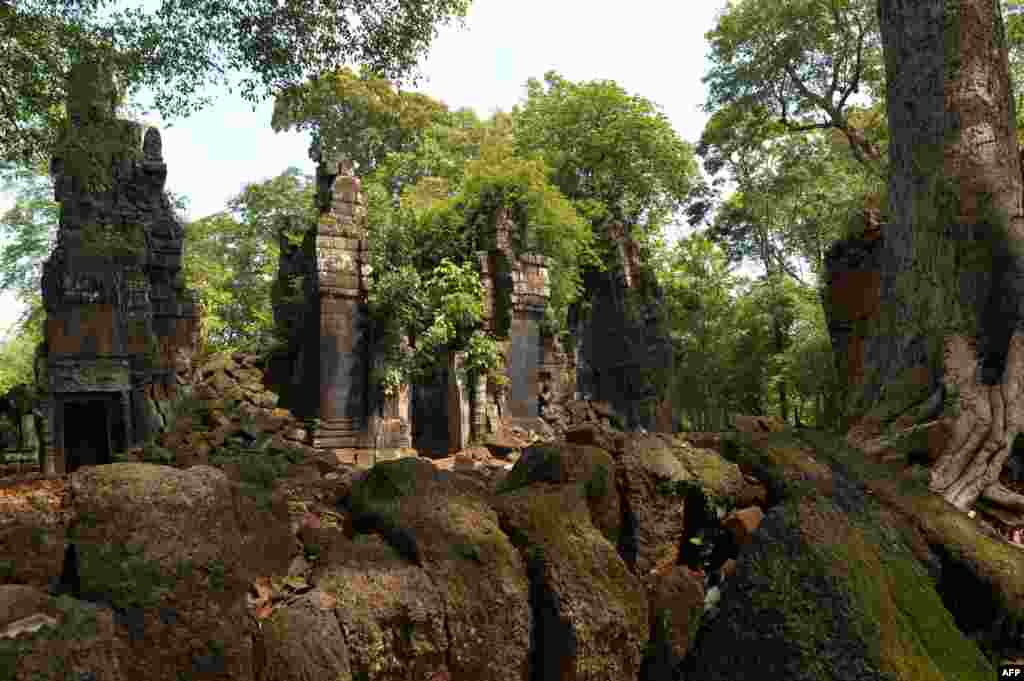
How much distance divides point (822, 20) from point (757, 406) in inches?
717

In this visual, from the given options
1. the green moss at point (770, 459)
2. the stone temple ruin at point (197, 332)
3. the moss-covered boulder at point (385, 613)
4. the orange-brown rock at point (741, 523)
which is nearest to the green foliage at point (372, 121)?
the stone temple ruin at point (197, 332)

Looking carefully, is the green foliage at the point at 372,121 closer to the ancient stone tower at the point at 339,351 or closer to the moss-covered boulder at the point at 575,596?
the ancient stone tower at the point at 339,351

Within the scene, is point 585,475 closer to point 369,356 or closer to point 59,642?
point 59,642

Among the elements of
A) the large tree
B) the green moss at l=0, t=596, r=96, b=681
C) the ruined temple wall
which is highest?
the large tree

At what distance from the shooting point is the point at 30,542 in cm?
163

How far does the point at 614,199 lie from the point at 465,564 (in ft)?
91.3

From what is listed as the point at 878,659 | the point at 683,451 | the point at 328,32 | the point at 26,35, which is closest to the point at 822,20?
the point at 328,32

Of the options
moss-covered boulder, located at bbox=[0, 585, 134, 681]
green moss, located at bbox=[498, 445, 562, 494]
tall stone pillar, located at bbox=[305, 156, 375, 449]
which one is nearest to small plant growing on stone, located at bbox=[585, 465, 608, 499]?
green moss, located at bbox=[498, 445, 562, 494]

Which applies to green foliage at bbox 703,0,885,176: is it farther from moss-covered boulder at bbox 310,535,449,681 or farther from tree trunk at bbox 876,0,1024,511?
moss-covered boulder at bbox 310,535,449,681

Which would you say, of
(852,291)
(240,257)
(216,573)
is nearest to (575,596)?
(216,573)

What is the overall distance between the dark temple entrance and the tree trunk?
591 inches

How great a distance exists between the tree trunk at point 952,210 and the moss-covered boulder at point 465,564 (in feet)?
11.7

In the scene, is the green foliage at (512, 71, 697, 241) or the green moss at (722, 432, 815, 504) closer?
the green moss at (722, 432, 815, 504)

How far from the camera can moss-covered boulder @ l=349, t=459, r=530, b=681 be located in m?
2.01
